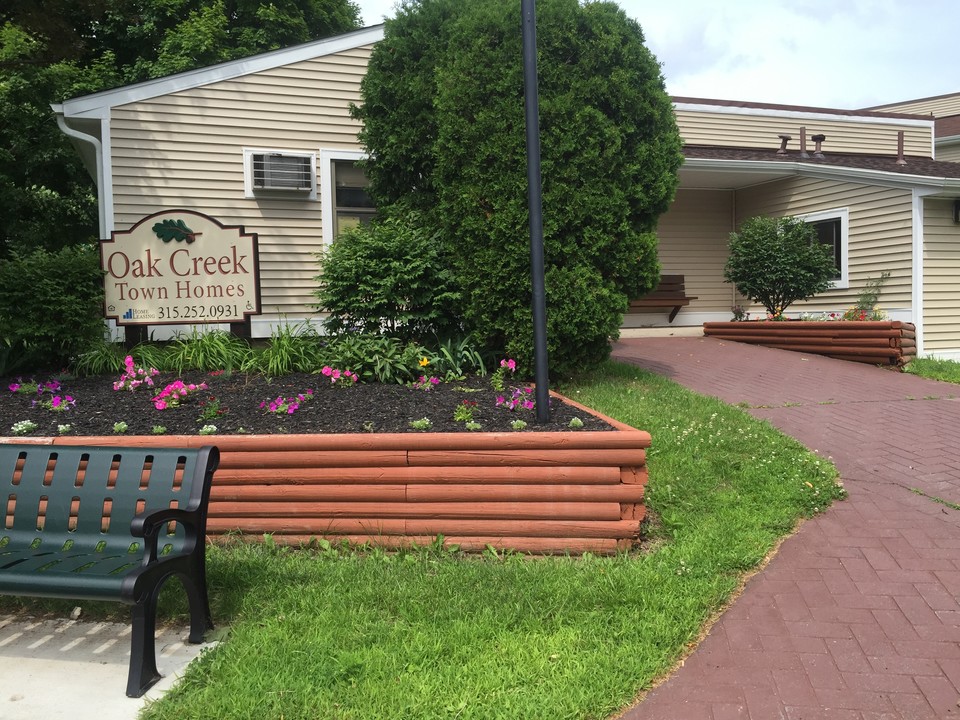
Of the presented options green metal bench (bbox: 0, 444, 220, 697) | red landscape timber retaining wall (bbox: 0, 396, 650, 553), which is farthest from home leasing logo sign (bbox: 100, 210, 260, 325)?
green metal bench (bbox: 0, 444, 220, 697)

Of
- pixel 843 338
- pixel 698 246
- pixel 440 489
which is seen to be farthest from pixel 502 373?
pixel 698 246

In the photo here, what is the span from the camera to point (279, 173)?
31.6 ft

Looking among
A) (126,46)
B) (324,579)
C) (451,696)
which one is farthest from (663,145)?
(126,46)

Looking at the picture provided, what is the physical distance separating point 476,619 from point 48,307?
220 inches

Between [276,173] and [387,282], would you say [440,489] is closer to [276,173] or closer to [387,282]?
[387,282]

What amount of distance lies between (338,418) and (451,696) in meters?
2.67

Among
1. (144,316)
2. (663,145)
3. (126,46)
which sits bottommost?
(144,316)

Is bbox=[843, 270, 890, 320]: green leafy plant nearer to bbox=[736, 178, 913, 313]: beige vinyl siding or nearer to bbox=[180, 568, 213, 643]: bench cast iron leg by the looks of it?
bbox=[736, 178, 913, 313]: beige vinyl siding

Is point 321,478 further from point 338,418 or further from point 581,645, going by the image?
point 581,645

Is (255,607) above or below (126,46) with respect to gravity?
below

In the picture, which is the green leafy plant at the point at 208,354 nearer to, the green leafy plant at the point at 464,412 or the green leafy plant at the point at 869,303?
the green leafy plant at the point at 464,412

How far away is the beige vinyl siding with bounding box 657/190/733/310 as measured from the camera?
48.3 ft

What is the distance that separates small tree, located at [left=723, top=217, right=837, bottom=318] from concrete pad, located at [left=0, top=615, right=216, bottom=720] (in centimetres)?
1091

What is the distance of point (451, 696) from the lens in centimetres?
262
